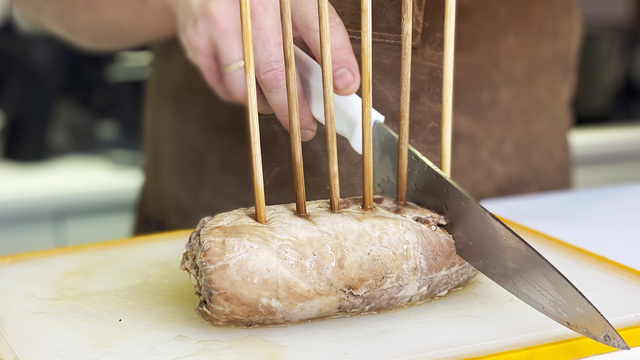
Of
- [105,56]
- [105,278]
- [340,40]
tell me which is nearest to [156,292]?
[105,278]

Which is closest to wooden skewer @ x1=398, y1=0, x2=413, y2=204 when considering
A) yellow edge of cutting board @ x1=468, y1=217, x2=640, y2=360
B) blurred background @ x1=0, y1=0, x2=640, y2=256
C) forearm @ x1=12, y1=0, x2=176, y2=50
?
yellow edge of cutting board @ x1=468, y1=217, x2=640, y2=360

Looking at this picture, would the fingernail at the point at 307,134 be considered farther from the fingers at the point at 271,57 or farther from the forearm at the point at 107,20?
the forearm at the point at 107,20

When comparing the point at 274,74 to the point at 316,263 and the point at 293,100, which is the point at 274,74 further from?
the point at 316,263

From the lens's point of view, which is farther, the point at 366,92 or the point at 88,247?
the point at 88,247

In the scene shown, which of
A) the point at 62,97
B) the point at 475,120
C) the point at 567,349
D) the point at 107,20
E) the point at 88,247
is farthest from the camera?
the point at 62,97

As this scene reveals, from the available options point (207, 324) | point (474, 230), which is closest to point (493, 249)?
point (474, 230)

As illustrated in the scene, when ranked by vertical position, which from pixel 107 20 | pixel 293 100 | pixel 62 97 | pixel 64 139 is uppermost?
pixel 107 20

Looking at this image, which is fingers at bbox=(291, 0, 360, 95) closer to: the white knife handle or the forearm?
the white knife handle
